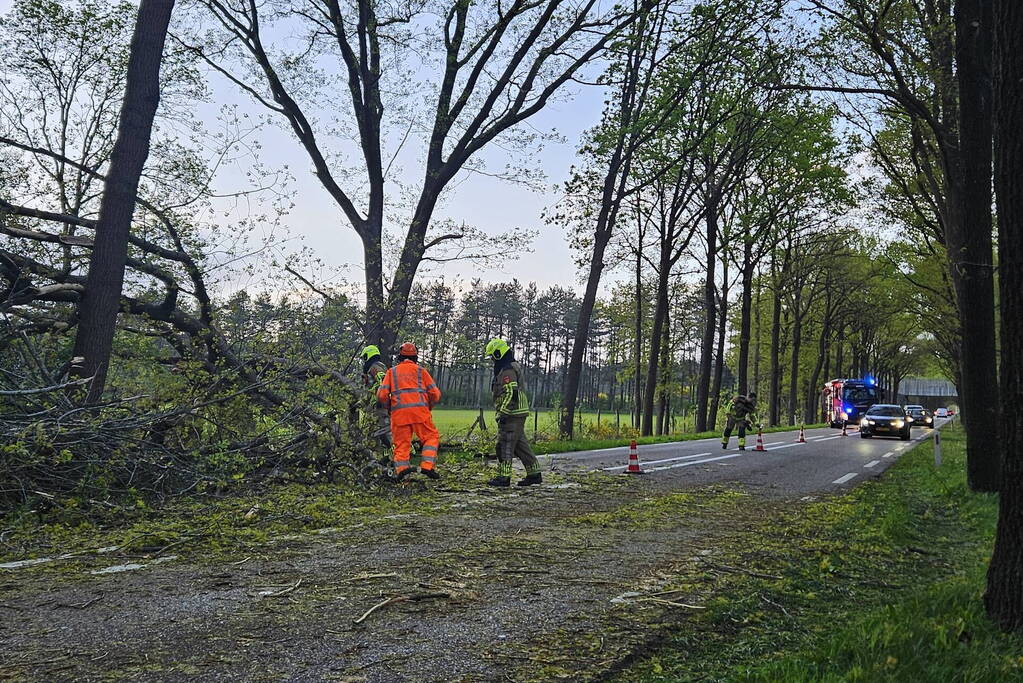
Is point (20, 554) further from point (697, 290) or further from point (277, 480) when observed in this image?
point (697, 290)

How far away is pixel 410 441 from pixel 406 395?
0.63 meters

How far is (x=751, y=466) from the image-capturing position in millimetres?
15102

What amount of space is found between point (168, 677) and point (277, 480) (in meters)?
6.12

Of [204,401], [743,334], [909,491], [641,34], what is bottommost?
[909,491]

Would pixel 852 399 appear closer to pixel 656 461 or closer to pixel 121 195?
pixel 656 461

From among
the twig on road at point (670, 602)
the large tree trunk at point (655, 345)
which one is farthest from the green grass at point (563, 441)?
the twig on road at point (670, 602)

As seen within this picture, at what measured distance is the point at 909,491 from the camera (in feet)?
41.1

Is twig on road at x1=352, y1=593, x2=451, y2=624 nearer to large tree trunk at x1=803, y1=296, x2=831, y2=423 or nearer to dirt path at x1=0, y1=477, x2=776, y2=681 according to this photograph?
dirt path at x1=0, y1=477, x2=776, y2=681

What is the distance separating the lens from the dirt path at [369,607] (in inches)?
137

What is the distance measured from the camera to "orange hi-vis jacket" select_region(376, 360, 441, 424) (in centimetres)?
1007

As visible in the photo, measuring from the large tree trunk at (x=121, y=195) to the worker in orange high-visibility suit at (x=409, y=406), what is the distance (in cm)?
366

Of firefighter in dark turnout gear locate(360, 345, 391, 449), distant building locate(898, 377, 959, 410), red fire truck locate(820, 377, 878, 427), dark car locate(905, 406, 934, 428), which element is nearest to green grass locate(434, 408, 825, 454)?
firefighter in dark turnout gear locate(360, 345, 391, 449)

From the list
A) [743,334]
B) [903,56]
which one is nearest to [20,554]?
[903,56]

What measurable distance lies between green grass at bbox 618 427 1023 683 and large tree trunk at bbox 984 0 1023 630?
1.12 feet
